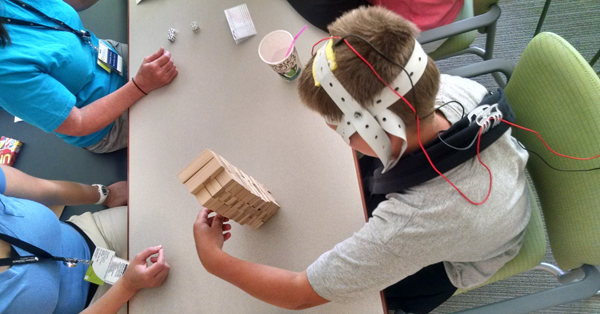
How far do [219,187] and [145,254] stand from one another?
471mm

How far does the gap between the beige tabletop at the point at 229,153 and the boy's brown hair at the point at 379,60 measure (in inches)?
15.0

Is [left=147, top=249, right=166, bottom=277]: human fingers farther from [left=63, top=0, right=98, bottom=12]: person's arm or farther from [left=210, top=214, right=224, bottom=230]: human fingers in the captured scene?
[left=63, top=0, right=98, bottom=12]: person's arm

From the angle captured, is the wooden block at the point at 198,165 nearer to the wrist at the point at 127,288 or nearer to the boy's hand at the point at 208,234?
the boy's hand at the point at 208,234

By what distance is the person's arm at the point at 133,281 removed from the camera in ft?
3.33

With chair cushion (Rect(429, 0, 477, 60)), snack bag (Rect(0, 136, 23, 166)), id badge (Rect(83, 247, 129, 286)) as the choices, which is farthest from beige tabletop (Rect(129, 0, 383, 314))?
snack bag (Rect(0, 136, 23, 166))

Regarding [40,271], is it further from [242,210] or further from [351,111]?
[351,111]

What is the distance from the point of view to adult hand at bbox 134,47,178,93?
1250 mm

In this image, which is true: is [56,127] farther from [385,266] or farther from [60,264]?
[385,266]

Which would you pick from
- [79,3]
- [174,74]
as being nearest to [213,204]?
[174,74]

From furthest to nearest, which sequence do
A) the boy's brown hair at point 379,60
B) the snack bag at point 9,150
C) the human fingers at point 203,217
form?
the snack bag at point 9,150, the human fingers at point 203,217, the boy's brown hair at point 379,60

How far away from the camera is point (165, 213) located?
1118 millimetres

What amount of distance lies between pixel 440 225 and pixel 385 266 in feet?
0.49

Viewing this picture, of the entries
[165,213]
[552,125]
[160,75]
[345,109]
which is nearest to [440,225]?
[345,109]

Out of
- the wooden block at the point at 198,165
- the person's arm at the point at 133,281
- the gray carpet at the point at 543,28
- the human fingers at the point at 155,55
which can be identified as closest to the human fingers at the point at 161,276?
the person's arm at the point at 133,281
